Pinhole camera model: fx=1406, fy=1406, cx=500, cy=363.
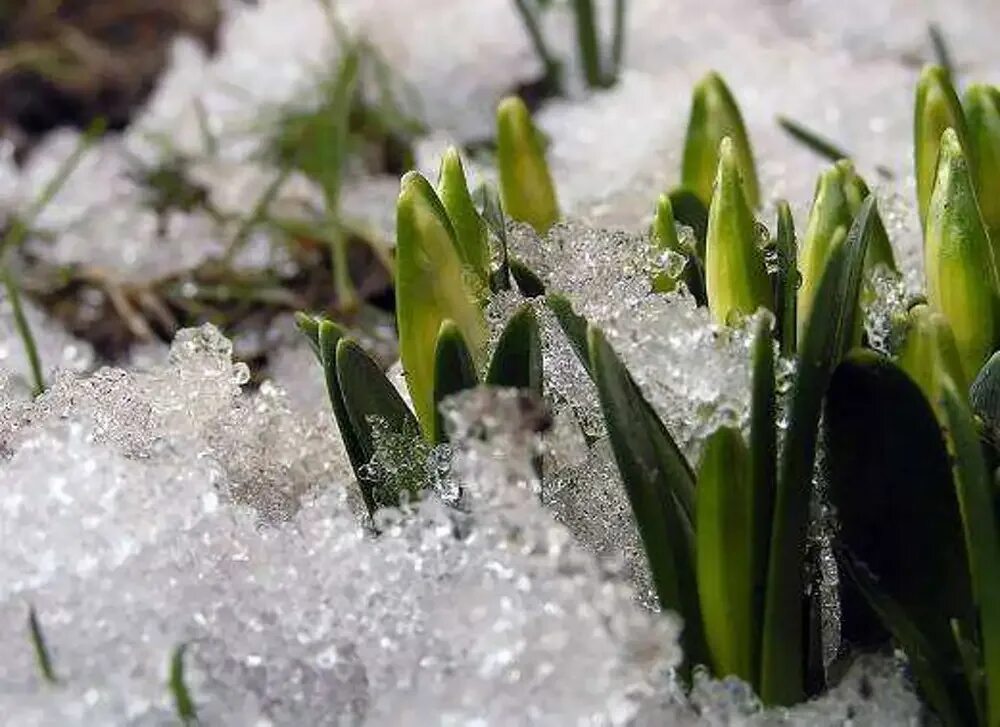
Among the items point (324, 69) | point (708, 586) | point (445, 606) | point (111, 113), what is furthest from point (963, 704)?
point (111, 113)

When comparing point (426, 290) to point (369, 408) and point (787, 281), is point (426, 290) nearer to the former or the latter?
point (369, 408)

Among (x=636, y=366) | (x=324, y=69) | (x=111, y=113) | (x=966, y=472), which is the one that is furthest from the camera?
(x=111, y=113)

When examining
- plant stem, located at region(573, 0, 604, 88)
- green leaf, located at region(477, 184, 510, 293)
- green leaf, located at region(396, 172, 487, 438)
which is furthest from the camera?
plant stem, located at region(573, 0, 604, 88)

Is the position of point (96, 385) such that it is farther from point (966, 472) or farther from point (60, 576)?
point (966, 472)

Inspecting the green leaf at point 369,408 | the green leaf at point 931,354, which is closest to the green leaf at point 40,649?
the green leaf at point 369,408

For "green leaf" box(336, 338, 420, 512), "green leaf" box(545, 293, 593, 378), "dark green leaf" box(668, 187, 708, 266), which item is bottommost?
"green leaf" box(336, 338, 420, 512)

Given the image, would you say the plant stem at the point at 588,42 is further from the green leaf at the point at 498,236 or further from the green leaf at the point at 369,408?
the green leaf at the point at 369,408

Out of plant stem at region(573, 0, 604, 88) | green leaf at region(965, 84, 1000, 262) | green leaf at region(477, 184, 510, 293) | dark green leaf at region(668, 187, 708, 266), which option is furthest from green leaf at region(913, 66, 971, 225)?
plant stem at region(573, 0, 604, 88)

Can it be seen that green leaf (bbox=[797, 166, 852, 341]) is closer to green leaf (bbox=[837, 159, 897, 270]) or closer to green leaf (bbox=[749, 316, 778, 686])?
green leaf (bbox=[837, 159, 897, 270])
